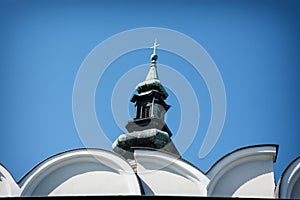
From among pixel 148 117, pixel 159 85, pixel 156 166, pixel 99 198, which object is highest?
pixel 159 85

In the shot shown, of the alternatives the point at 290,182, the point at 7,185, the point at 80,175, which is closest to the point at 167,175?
the point at 80,175

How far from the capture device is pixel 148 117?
1805 cm

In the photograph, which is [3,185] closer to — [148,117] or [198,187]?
[198,187]

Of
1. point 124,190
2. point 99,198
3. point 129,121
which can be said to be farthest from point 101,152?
point 129,121

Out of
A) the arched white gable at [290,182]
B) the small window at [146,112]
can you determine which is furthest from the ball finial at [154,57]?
the arched white gable at [290,182]

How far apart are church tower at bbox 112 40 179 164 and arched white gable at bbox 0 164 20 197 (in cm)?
737

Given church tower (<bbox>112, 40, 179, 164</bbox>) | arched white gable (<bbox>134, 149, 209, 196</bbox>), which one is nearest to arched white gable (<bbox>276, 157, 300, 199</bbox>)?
arched white gable (<bbox>134, 149, 209, 196</bbox>)

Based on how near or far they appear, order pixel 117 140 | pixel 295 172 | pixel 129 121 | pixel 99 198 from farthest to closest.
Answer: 1. pixel 129 121
2. pixel 117 140
3. pixel 295 172
4. pixel 99 198

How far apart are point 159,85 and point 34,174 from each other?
10892mm

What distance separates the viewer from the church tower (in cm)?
1595

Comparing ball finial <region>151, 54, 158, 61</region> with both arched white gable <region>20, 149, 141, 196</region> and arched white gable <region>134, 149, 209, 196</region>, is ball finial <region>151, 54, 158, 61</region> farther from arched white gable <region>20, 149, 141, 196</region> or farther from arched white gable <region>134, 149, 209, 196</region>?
arched white gable <region>20, 149, 141, 196</region>

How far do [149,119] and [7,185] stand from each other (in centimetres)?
1001

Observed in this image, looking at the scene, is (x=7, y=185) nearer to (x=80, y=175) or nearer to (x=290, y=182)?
(x=80, y=175)

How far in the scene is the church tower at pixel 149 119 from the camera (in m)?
16.0
